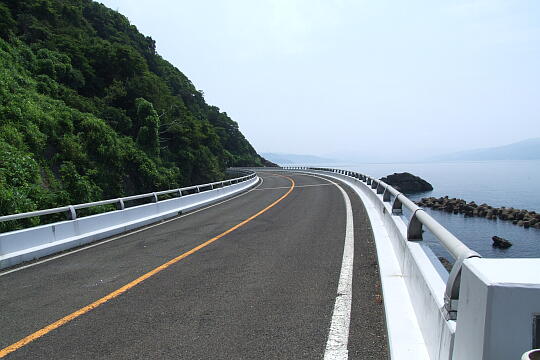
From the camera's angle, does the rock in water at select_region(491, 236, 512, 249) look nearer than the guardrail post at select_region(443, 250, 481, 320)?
No

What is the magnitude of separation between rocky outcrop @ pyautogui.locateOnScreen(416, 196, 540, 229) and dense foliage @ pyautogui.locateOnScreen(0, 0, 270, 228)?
3575 cm

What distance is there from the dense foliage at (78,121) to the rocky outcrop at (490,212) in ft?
117

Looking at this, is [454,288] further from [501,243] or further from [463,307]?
[501,243]

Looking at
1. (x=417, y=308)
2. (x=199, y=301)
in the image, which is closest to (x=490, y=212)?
(x=199, y=301)

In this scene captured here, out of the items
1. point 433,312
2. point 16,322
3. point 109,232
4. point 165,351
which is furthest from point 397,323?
point 109,232

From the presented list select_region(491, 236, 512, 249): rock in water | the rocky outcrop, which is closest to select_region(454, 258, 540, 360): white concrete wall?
select_region(491, 236, 512, 249): rock in water

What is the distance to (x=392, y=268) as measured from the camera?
586 cm

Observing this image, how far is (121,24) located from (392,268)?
264 ft

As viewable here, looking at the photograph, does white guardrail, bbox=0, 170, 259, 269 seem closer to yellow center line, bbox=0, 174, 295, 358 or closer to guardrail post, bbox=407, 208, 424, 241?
yellow center line, bbox=0, 174, 295, 358

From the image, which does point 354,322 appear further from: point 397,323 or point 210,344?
point 210,344

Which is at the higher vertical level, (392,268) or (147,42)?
(147,42)

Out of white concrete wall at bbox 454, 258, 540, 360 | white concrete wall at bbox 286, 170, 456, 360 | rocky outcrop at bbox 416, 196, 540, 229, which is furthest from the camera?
rocky outcrop at bbox 416, 196, 540, 229

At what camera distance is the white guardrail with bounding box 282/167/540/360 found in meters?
Answer: 1.84

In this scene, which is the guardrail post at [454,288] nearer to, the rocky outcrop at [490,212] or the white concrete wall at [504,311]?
the white concrete wall at [504,311]
